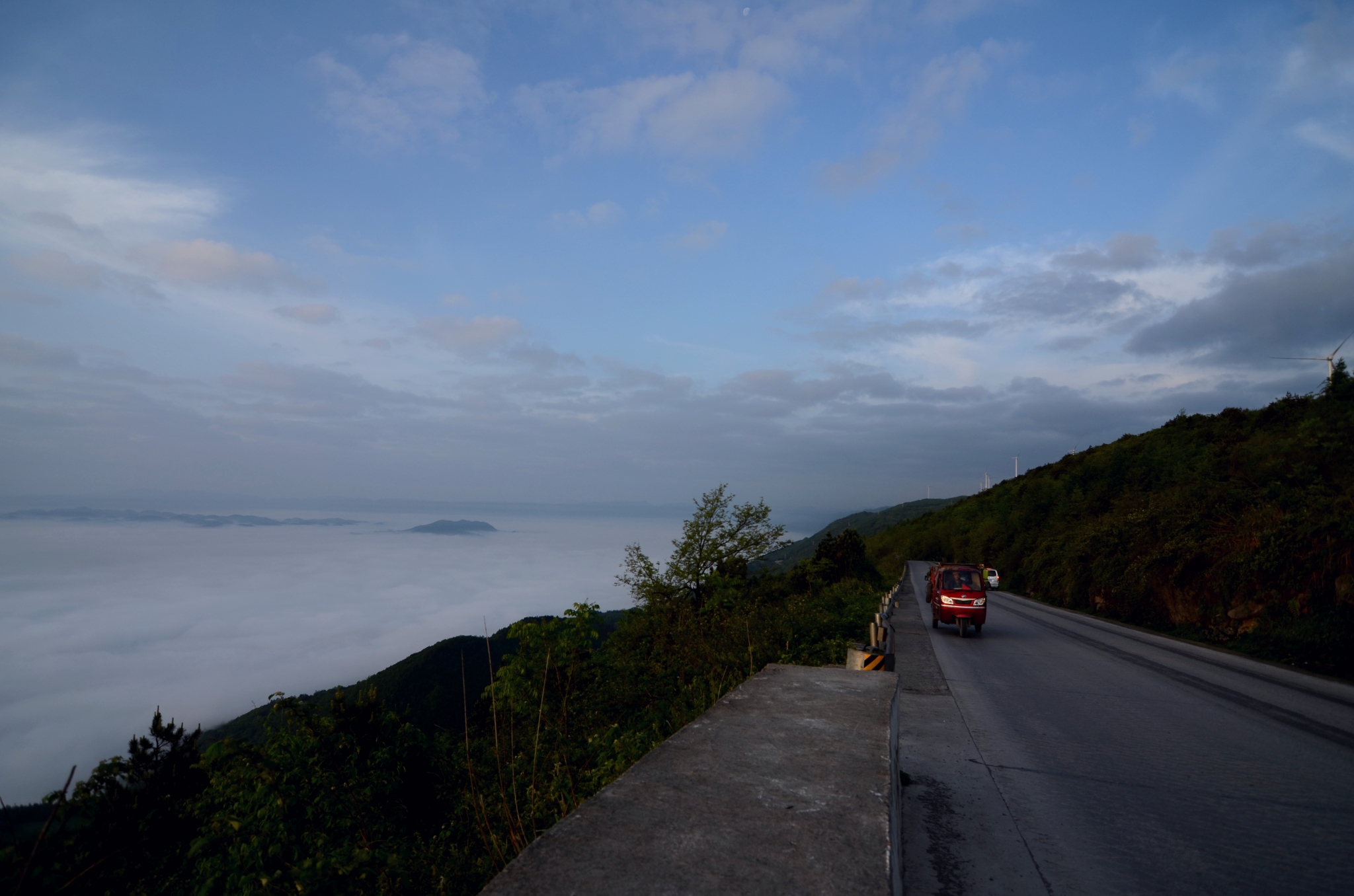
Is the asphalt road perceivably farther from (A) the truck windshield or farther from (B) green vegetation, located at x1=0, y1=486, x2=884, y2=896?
(A) the truck windshield

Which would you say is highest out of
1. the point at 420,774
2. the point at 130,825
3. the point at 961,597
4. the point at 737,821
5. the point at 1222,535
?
the point at 1222,535

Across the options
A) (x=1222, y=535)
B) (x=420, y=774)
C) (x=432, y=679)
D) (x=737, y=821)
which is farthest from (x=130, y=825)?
(x=432, y=679)

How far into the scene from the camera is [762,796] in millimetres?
→ 3059

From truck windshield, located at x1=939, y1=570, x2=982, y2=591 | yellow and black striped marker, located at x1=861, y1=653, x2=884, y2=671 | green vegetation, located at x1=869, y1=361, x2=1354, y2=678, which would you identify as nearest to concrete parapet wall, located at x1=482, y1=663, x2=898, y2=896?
yellow and black striped marker, located at x1=861, y1=653, x2=884, y2=671

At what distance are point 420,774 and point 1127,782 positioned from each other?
1765cm

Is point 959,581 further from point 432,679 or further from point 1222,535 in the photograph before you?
point 432,679

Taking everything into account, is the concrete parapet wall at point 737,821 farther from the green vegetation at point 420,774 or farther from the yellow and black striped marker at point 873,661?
the yellow and black striped marker at point 873,661

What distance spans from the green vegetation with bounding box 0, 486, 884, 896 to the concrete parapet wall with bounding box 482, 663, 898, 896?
3.63 feet

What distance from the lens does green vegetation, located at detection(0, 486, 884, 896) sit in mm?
4422

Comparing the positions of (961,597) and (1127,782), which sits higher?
(961,597)

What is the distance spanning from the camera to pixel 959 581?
19.6m

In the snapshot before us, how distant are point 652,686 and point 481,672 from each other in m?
43.0

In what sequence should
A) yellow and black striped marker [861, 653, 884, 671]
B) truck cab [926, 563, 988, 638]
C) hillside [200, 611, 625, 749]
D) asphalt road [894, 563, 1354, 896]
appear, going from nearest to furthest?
1. asphalt road [894, 563, 1354, 896]
2. yellow and black striped marker [861, 653, 884, 671]
3. truck cab [926, 563, 988, 638]
4. hillside [200, 611, 625, 749]

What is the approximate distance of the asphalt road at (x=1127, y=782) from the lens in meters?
4.32
